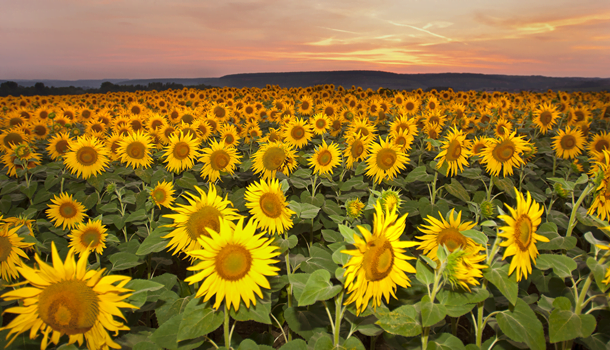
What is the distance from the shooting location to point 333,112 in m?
9.38

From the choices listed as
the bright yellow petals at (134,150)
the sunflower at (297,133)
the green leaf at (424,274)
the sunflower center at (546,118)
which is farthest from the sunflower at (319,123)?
the sunflower center at (546,118)

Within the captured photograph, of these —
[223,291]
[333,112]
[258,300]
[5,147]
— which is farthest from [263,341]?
[333,112]

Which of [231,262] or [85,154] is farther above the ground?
[85,154]

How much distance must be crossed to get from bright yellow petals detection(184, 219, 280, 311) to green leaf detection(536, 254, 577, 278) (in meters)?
1.66

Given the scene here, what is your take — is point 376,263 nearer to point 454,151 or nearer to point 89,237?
point 454,151

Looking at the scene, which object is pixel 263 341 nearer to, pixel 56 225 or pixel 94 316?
pixel 94 316

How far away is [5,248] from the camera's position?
6.77 feet

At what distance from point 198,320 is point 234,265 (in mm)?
381

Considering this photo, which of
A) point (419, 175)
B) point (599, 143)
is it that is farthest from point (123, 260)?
point (599, 143)

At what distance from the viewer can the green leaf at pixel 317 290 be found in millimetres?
1568

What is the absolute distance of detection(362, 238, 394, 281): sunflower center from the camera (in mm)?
1566

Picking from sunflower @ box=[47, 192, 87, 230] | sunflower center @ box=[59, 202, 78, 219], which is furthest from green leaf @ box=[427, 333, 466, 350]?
sunflower center @ box=[59, 202, 78, 219]

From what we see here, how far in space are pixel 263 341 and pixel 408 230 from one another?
3.55m

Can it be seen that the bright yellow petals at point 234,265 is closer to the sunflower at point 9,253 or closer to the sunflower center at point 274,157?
the sunflower at point 9,253
